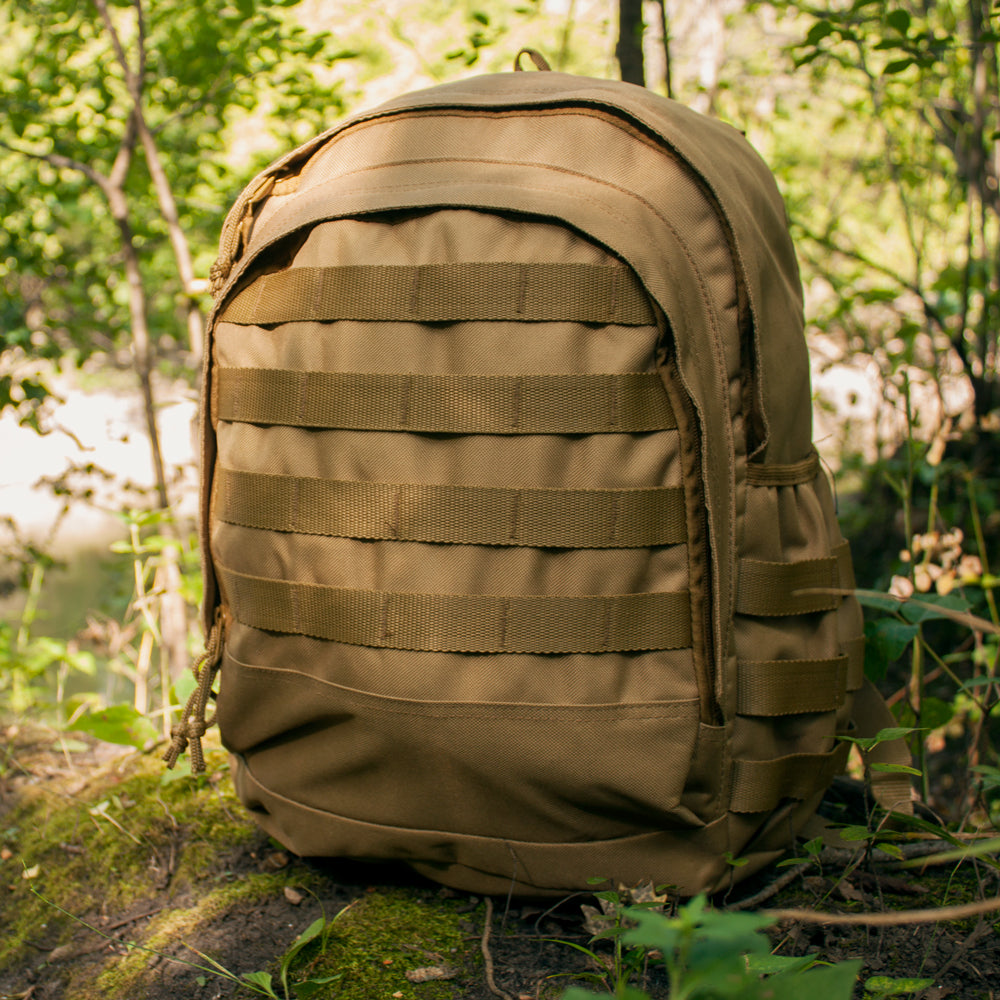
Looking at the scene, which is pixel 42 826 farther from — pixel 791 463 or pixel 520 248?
pixel 791 463

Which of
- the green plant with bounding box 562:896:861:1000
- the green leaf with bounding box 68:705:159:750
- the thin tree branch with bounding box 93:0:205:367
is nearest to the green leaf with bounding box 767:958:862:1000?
the green plant with bounding box 562:896:861:1000

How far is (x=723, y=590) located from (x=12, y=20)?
107 inches

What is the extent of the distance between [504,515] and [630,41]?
143cm

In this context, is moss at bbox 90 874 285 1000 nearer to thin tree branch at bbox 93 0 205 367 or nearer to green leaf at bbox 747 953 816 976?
green leaf at bbox 747 953 816 976

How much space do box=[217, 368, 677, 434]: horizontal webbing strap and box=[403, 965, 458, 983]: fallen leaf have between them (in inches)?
29.0

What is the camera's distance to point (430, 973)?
1.15 m

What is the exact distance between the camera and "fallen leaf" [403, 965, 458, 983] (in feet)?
3.73

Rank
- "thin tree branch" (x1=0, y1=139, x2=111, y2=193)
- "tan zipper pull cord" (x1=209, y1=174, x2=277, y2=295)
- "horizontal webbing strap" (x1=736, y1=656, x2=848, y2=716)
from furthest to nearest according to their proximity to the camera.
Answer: "thin tree branch" (x1=0, y1=139, x2=111, y2=193) → "tan zipper pull cord" (x1=209, y1=174, x2=277, y2=295) → "horizontal webbing strap" (x1=736, y1=656, x2=848, y2=716)

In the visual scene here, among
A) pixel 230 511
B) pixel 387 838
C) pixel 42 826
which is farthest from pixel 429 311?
pixel 42 826

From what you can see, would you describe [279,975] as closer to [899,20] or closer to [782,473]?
[782,473]

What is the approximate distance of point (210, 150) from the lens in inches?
121

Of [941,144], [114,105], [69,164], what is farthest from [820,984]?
[114,105]

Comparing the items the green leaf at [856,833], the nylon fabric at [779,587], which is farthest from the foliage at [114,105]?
the green leaf at [856,833]

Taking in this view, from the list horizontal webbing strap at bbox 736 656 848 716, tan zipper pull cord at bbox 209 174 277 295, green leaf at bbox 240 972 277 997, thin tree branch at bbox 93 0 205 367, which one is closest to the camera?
green leaf at bbox 240 972 277 997
